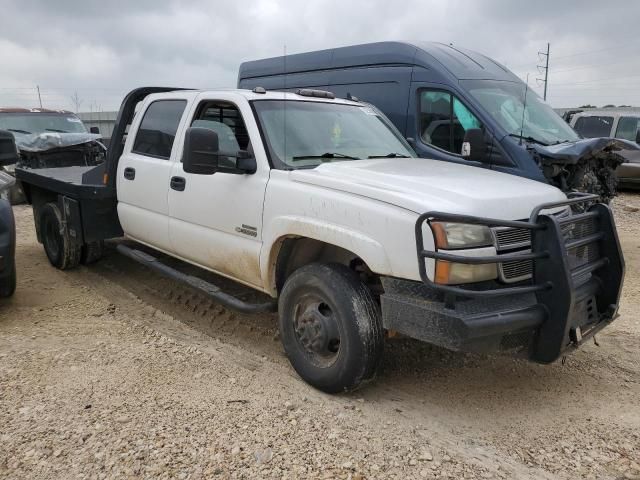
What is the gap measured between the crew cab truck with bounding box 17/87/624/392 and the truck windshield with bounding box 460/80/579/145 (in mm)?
2138

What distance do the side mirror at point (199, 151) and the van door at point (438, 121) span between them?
3475 mm

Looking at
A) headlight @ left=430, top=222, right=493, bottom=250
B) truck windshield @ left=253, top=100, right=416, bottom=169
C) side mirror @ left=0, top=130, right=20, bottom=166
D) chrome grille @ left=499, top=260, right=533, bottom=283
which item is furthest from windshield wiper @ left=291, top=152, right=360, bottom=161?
side mirror @ left=0, top=130, right=20, bottom=166

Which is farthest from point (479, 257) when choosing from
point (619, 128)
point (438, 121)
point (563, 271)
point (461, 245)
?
point (619, 128)

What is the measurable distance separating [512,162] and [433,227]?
11.9 ft

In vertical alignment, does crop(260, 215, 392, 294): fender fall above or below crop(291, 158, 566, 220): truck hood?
below

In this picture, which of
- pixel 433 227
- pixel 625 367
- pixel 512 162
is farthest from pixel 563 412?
pixel 512 162

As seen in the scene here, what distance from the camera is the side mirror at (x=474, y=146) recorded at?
226 inches

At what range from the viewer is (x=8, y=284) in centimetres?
496

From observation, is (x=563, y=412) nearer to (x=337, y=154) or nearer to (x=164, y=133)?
(x=337, y=154)

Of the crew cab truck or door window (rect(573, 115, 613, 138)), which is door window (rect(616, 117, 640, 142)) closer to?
door window (rect(573, 115, 613, 138))

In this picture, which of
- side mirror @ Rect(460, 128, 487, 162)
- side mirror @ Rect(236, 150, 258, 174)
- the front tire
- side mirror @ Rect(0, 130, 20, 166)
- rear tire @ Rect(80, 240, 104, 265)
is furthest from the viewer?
rear tire @ Rect(80, 240, 104, 265)

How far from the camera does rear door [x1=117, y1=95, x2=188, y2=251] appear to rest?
4.62m

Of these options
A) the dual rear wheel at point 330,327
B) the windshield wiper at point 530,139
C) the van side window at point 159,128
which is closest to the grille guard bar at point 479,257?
the dual rear wheel at point 330,327

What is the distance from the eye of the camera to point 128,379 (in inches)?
140
